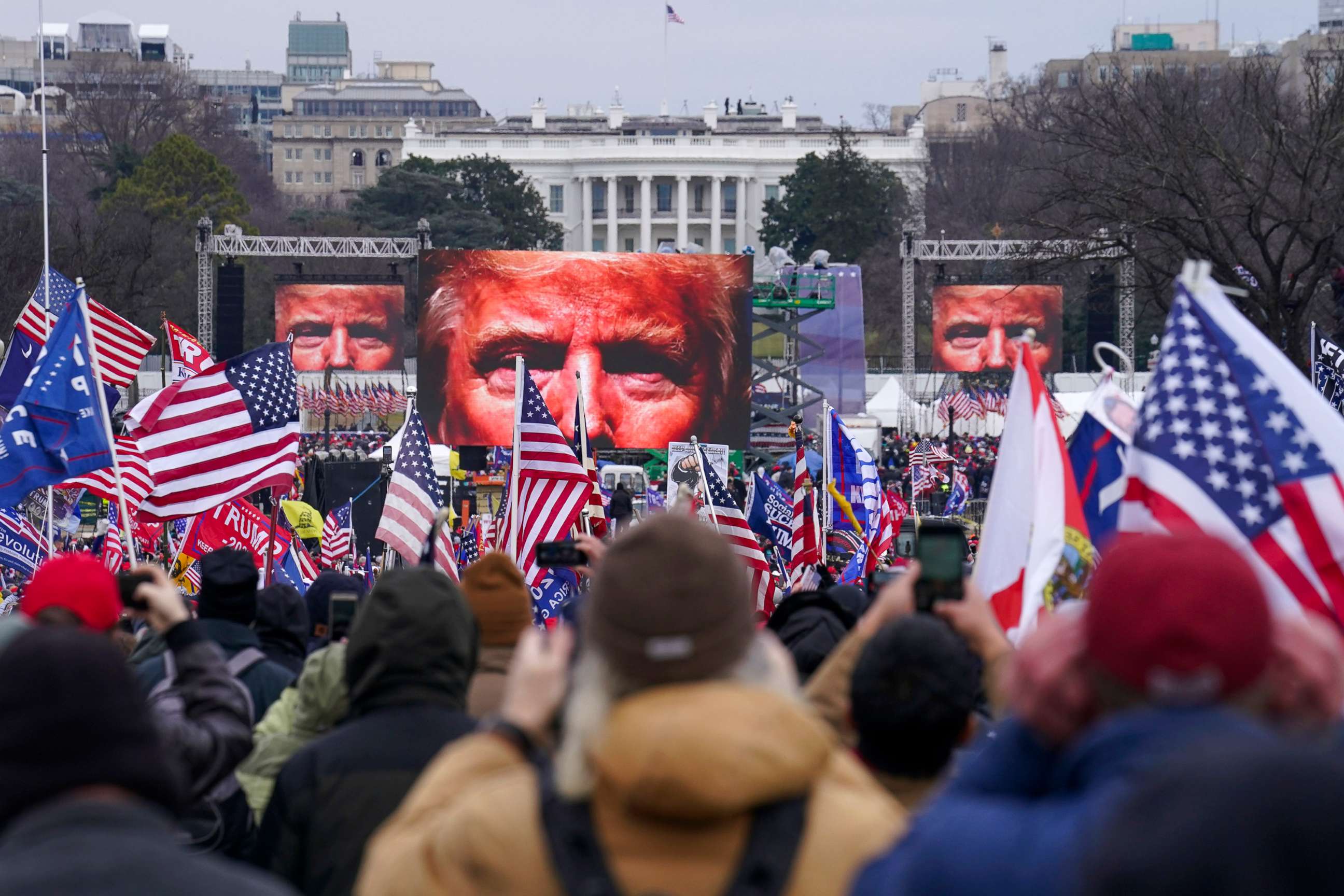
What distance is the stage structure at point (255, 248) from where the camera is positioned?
39844 millimetres

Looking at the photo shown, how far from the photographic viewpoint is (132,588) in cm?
405

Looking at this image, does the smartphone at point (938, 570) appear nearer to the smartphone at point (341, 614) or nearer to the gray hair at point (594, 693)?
the gray hair at point (594, 693)

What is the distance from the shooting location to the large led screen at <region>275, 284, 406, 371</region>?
4753 centimetres

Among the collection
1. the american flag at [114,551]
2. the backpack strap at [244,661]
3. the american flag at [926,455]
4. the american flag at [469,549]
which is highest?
the backpack strap at [244,661]

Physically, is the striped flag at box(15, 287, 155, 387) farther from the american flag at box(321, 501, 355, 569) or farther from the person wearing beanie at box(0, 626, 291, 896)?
the person wearing beanie at box(0, 626, 291, 896)

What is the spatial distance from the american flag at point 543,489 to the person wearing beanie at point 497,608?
18.6 ft

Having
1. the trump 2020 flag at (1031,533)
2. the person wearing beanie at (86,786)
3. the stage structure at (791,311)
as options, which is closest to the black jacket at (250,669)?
the trump 2020 flag at (1031,533)

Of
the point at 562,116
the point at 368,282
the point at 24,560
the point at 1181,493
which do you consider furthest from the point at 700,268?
the point at 562,116

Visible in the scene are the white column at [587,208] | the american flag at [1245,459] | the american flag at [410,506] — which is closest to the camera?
the american flag at [1245,459]

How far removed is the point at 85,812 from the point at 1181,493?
2667mm

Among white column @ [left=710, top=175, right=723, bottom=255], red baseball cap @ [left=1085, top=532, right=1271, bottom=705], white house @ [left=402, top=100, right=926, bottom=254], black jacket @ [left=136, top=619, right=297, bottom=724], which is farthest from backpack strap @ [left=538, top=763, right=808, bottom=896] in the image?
white column @ [left=710, top=175, right=723, bottom=255]

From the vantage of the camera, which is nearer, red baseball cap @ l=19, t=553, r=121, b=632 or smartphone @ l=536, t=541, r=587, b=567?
red baseball cap @ l=19, t=553, r=121, b=632

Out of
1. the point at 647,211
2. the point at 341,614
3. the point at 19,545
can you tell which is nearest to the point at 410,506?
the point at 19,545

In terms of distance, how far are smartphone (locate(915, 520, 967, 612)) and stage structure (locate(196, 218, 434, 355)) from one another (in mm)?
35417
